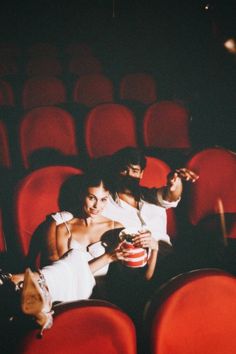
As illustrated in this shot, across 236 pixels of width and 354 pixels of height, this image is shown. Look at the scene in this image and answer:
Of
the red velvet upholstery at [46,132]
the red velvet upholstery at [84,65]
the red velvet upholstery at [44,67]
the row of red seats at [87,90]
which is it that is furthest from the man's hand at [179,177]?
the red velvet upholstery at [44,67]

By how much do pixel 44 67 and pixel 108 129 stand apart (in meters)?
1.07

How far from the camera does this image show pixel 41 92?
1474 millimetres

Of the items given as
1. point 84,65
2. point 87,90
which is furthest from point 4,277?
point 84,65

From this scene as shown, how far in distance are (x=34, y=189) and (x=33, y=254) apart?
15 centimetres

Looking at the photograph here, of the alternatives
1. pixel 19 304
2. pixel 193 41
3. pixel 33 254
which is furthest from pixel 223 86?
pixel 19 304

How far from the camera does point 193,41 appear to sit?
1.85 metres

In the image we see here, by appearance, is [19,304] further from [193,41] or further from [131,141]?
[193,41]

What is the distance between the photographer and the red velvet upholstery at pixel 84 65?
1657 millimetres

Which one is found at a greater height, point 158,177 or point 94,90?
point 94,90

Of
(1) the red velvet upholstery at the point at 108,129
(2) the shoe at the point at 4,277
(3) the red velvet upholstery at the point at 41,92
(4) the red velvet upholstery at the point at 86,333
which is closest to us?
(4) the red velvet upholstery at the point at 86,333

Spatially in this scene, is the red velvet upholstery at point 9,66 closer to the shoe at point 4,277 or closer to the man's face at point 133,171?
the man's face at point 133,171

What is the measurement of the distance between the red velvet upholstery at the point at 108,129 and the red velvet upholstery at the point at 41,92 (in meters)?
0.36

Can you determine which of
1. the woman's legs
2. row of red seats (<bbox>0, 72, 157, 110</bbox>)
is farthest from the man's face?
row of red seats (<bbox>0, 72, 157, 110</bbox>)

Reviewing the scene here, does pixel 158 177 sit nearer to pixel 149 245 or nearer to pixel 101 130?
pixel 149 245
